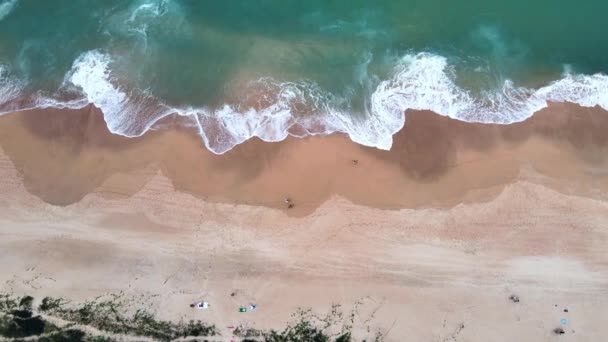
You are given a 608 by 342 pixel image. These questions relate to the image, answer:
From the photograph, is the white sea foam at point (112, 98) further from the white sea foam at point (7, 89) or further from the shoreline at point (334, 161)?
the white sea foam at point (7, 89)

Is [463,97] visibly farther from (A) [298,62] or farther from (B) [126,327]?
(B) [126,327]

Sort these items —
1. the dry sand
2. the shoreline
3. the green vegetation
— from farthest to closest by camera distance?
the shoreline < the dry sand < the green vegetation

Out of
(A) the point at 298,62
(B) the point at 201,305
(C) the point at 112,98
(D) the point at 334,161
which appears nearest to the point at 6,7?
(C) the point at 112,98

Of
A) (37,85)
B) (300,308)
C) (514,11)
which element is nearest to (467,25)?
(514,11)

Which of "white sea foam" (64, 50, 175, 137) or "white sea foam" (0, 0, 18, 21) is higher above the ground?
"white sea foam" (0, 0, 18, 21)

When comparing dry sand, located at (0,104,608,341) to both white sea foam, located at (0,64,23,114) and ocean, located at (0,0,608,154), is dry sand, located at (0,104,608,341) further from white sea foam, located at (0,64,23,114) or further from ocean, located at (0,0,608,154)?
ocean, located at (0,0,608,154)

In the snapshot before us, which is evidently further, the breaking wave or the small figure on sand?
the breaking wave

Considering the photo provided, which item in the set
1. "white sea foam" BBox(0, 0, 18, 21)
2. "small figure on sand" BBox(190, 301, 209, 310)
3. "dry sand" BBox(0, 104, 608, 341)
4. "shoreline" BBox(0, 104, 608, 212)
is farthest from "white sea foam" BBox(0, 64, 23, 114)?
"small figure on sand" BBox(190, 301, 209, 310)

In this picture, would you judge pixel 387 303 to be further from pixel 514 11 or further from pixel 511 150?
pixel 514 11
